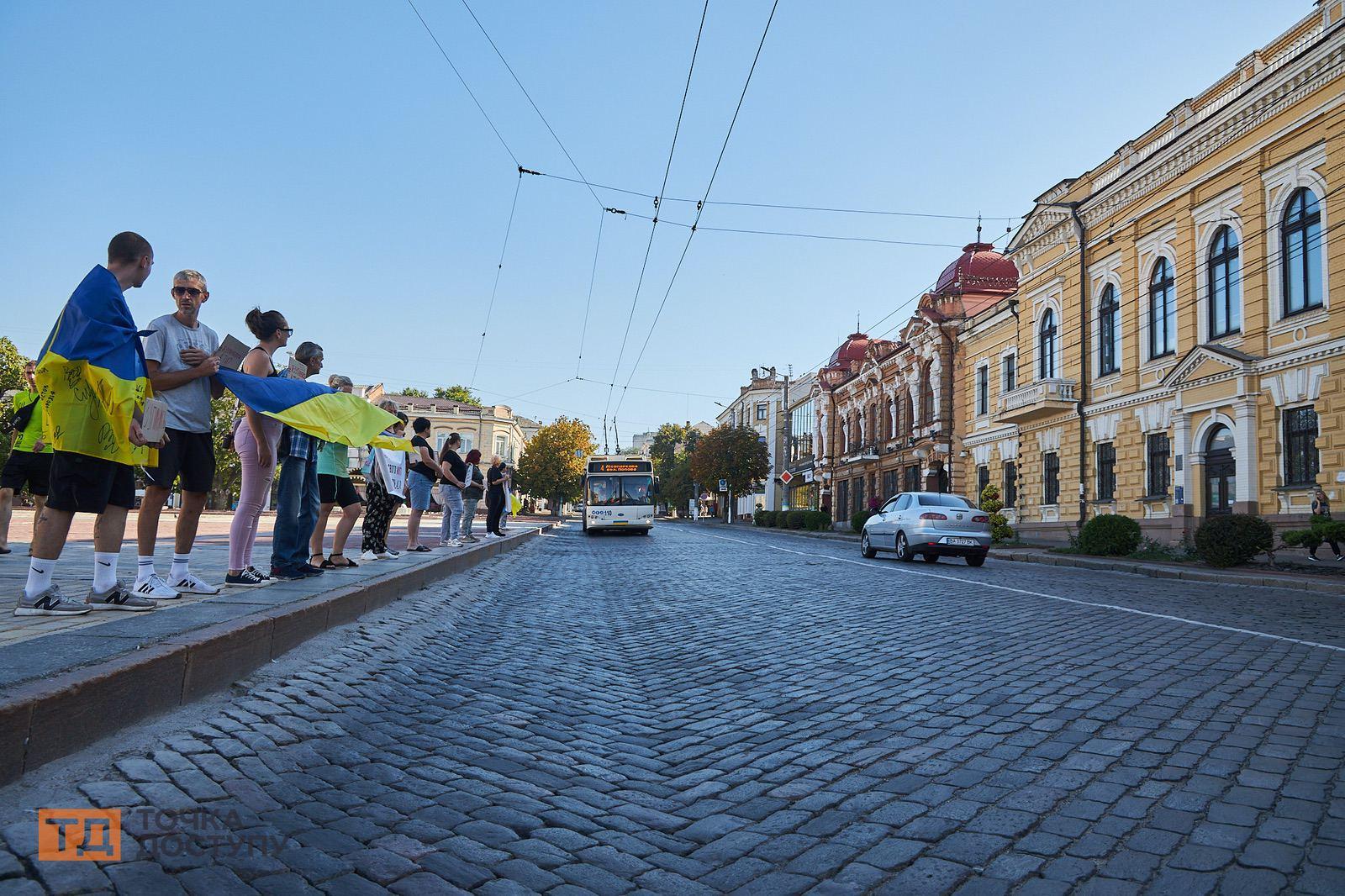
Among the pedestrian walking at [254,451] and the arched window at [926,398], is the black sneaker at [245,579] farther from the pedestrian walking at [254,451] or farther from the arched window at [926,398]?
the arched window at [926,398]

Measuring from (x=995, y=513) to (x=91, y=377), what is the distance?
29955 millimetres

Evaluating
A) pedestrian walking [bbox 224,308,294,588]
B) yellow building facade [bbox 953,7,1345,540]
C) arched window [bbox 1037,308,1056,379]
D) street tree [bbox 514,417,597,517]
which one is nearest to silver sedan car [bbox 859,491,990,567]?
yellow building facade [bbox 953,7,1345,540]

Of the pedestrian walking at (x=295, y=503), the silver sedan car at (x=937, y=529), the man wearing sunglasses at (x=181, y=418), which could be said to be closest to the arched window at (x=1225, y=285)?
the silver sedan car at (x=937, y=529)

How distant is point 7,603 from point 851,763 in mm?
4904

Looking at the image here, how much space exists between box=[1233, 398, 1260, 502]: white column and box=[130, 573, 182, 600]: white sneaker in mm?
21901

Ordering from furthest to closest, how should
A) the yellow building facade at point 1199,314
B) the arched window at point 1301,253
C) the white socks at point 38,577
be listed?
the arched window at point 1301,253 → the yellow building facade at point 1199,314 → the white socks at point 38,577

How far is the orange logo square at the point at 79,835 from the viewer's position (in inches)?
95.1

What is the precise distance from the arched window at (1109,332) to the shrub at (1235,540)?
11.3m

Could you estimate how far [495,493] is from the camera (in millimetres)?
19875

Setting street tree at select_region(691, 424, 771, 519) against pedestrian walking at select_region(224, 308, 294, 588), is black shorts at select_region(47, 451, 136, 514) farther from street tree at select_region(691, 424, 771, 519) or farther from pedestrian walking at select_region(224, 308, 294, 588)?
street tree at select_region(691, 424, 771, 519)

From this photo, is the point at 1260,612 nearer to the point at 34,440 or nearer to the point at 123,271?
the point at 123,271

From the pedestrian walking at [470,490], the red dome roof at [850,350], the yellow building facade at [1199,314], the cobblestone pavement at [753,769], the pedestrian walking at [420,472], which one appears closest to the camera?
the cobblestone pavement at [753,769]

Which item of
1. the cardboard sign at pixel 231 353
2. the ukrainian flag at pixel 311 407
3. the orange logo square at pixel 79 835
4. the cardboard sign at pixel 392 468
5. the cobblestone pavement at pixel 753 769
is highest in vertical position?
the cardboard sign at pixel 231 353

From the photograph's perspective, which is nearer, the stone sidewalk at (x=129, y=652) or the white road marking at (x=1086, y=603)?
the stone sidewalk at (x=129, y=652)
